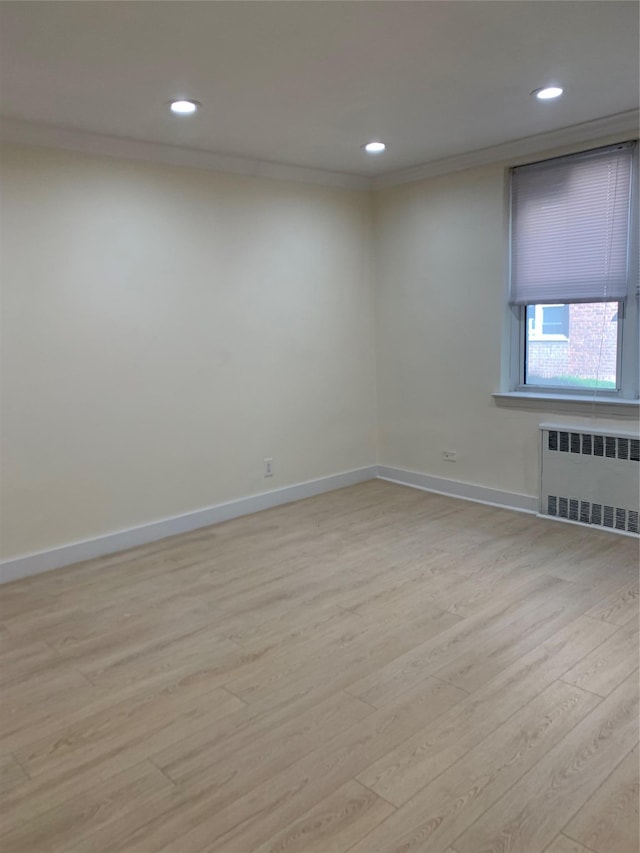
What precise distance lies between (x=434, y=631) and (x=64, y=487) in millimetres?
2363

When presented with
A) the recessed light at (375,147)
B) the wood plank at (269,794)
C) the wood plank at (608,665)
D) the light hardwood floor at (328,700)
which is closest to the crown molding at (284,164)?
the recessed light at (375,147)

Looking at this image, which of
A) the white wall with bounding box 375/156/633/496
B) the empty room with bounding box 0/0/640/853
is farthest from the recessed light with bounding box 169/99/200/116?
the white wall with bounding box 375/156/633/496

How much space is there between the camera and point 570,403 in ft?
14.2

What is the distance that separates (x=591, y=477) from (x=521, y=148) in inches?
88.6

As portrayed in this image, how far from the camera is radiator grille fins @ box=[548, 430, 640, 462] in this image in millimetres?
4023

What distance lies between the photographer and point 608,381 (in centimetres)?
422

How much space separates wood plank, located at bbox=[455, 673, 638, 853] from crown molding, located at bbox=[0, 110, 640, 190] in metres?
3.27

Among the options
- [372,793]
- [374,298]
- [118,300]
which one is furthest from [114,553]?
[374,298]

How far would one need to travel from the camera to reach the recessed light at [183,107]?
129 inches

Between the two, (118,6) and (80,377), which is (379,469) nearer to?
(80,377)

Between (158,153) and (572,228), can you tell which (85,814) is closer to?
(158,153)

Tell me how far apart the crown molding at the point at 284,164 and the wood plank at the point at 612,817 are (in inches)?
138

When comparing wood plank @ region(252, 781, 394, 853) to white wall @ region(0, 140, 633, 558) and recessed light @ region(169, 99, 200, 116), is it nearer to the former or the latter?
white wall @ region(0, 140, 633, 558)

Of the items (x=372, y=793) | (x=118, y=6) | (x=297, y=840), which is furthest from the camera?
(x=118, y=6)
